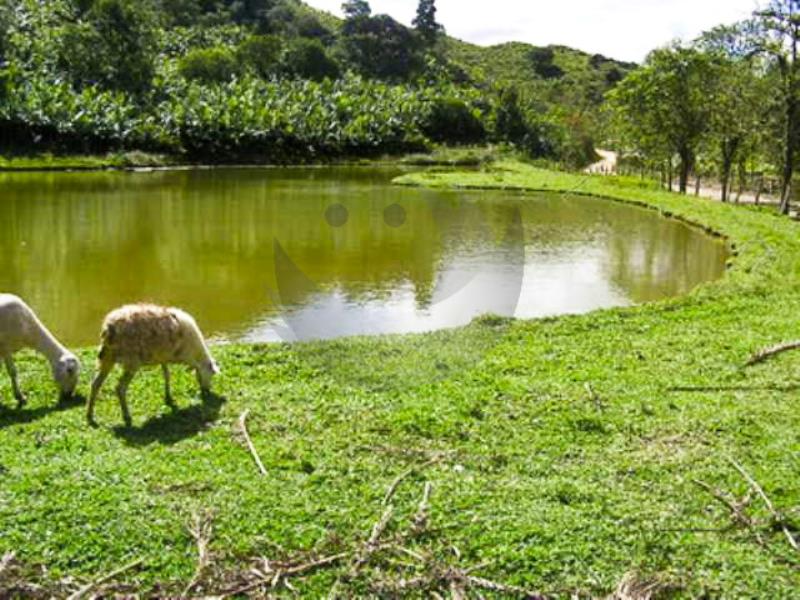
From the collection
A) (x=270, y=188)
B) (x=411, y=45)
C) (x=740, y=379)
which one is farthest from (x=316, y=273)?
(x=411, y=45)

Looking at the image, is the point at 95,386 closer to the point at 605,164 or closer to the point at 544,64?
the point at 605,164

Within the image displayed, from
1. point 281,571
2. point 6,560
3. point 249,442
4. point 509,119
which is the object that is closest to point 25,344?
point 249,442

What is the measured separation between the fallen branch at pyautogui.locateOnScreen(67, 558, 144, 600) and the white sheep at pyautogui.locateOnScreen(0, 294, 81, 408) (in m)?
4.52

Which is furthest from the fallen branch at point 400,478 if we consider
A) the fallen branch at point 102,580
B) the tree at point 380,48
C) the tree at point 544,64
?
the tree at point 544,64

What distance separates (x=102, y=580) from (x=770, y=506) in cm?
545

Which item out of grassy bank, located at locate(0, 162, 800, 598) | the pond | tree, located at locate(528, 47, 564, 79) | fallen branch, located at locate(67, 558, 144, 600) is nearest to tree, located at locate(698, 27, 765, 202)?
the pond

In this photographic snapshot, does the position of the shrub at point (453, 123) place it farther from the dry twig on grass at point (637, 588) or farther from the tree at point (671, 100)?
the dry twig on grass at point (637, 588)

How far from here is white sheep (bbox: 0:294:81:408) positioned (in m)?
9.58

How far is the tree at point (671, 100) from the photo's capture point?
134ft

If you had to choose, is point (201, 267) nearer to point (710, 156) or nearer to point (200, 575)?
point (200, 575)

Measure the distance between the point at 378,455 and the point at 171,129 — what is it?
168 feet

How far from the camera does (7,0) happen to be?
71125mm

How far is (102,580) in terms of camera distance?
5.65 m

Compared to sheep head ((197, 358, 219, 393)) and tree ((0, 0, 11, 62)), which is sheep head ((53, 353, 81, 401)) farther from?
tree ((0, 0, 11, 62))
